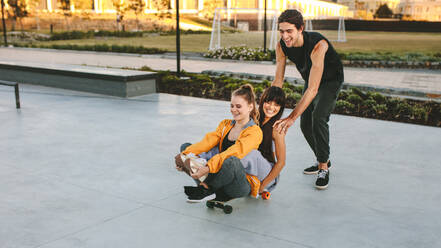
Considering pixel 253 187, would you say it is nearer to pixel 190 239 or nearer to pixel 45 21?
pixel 190 239

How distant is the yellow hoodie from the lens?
3625 mm

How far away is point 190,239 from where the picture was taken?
3.41 meters

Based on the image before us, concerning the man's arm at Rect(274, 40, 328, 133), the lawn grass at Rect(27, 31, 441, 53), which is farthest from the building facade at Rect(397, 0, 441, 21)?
the man's arm at Rect(274, 40, 328, 133)

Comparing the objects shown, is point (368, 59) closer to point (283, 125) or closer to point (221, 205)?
point (283, 125)

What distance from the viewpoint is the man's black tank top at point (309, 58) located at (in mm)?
4340

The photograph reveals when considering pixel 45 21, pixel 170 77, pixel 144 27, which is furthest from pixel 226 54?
pixel 45 21

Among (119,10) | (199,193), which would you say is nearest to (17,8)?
(119,10)

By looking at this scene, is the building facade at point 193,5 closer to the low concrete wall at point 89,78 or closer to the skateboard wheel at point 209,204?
the low concrete wall at point 89,78

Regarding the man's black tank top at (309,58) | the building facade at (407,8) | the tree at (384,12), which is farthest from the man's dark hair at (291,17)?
the tree at (384,12)

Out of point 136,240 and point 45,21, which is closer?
point 136,240

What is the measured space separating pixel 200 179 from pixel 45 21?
2792 inches

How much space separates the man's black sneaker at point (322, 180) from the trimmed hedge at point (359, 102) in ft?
12.7

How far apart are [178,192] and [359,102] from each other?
5.69 m

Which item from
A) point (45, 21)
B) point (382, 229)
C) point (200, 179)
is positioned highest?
point (45, 21)
